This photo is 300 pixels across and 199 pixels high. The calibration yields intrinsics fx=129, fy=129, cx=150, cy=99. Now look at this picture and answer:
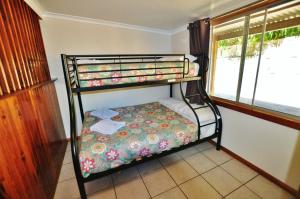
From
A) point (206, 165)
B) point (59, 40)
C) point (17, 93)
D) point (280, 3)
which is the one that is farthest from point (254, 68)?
point (59, 40)

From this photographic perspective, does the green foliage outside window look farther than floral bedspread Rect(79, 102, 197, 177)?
Yes

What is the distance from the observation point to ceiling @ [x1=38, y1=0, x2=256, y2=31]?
1726 millimetres

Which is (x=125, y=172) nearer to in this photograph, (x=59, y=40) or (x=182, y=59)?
(x=182, y=59)

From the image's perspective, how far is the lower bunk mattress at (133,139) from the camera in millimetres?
1310

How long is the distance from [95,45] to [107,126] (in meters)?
1.61

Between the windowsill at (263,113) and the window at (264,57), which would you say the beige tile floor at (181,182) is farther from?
the window at (264,57)

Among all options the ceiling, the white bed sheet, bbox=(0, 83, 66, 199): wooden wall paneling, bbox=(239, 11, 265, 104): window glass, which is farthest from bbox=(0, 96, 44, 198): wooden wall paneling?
bbox=(239, 11, 265, 104): window glass

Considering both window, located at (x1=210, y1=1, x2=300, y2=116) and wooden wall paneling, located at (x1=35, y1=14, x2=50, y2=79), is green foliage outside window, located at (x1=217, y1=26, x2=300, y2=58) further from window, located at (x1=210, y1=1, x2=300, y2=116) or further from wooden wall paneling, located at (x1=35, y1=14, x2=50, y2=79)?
wooden wall paneling, located at (x1=35, y1=14, x2=50, y2=79)

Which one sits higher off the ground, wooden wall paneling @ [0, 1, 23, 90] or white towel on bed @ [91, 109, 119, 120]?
wooden wall paneling @ [0, 1, 23, 90]

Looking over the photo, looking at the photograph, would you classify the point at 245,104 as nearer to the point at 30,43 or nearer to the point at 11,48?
the point at 11,48

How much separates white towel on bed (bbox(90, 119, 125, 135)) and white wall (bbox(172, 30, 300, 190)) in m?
1.69

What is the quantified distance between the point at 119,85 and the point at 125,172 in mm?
1220

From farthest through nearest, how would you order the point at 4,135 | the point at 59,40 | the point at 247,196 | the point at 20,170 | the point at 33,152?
1. the point at 59,40
2. the point at 247,196
3. the point at 33,152
4. the point at 20,170
5. the point at 4,135

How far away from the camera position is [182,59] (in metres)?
2.04
